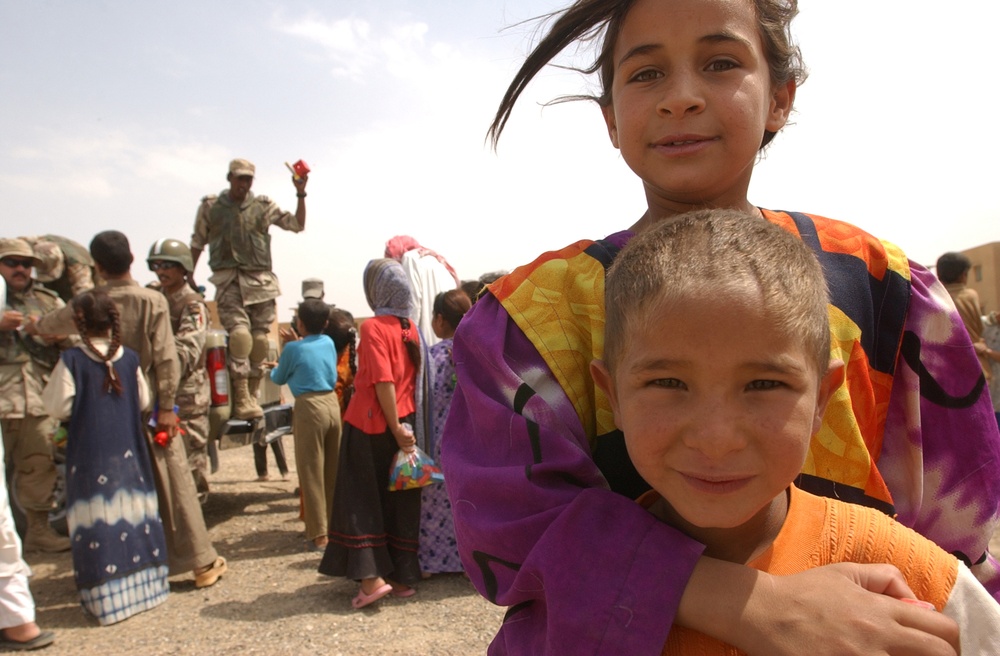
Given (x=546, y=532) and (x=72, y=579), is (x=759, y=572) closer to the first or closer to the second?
(x=546, y=532)

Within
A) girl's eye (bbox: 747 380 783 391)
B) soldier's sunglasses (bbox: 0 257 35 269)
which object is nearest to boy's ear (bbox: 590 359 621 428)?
girl's eye (bbox: 747 380 783 391)

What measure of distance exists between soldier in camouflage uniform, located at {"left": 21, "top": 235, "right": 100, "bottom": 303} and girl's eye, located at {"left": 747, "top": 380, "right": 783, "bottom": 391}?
701 cm

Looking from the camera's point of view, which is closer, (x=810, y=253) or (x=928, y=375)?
(x=810, y=253)

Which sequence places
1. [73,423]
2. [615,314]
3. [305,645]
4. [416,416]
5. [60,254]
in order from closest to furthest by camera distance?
[615,314] < [305,645] < [73,423] < [416,416] < [60,254]

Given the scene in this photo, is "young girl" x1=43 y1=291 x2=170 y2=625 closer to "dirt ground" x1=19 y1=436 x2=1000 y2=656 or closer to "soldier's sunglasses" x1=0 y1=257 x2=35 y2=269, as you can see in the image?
"dirt ground" x1=19 y1=436 x2=1000 y2=656

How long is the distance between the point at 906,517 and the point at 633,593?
0.61 m

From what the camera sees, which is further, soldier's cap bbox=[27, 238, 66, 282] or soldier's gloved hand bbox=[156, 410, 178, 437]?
soldier's cap bbox=[27, 238, 66, 282]

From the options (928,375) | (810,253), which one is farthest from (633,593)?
(928,375)

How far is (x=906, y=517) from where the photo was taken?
1306 millimetres

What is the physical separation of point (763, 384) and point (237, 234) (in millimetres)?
6909

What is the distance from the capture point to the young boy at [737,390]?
3.12 ft

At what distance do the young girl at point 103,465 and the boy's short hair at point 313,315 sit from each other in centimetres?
175

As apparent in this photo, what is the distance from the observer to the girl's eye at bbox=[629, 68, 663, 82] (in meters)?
1.32

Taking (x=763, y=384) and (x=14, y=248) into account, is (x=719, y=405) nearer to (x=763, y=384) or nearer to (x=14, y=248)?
(x=763, y=384)
